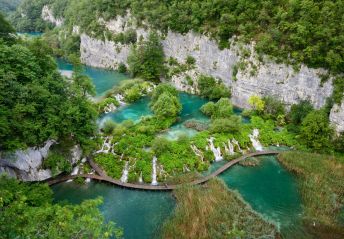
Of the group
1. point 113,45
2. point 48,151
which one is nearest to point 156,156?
point 48,151

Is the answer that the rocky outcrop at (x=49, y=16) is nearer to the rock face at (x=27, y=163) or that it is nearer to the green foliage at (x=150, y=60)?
the green foliage at (x=150, y=60)

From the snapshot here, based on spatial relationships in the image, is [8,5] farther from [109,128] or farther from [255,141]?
[255,141]

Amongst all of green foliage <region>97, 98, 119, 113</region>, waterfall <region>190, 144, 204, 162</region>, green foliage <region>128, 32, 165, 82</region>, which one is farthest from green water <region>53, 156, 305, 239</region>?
green foliage <region>128, 32, 165, 82</region>

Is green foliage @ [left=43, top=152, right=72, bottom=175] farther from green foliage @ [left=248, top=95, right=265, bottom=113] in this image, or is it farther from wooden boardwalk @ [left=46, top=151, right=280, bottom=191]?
green foliage @ [left=248, top=95, right=265, bottom=113]

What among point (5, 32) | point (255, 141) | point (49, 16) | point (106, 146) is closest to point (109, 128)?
point (106, 146)

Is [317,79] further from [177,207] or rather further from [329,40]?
[177,207]

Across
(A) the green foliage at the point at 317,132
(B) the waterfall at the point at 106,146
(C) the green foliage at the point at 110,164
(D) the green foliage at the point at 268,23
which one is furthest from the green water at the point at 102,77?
(A) the green foliage at the point at 317,132
